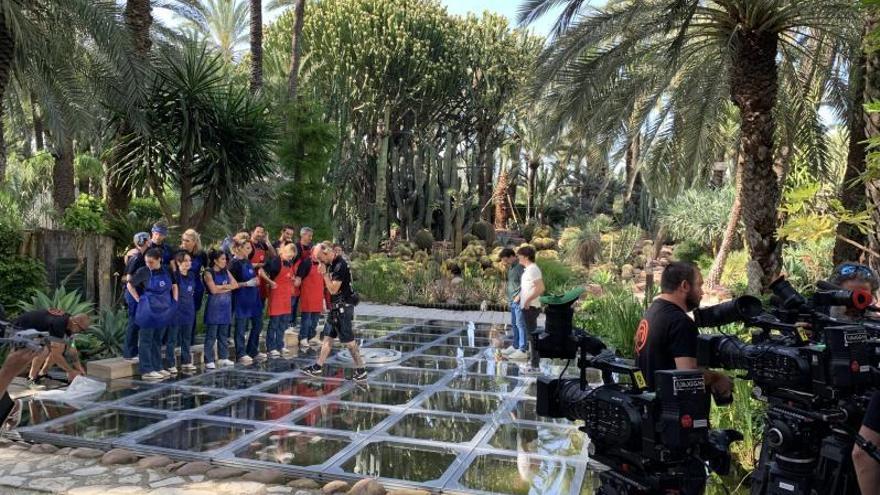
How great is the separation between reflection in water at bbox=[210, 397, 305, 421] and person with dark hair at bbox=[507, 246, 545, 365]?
121 inches

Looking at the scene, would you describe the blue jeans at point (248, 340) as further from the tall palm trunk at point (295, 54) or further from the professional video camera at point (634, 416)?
the tall palm trunk at point (295, 54)

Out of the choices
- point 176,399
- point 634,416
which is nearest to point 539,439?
point 634,416

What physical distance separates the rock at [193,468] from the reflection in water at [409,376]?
2.97 meters

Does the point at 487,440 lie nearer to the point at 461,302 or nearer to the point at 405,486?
the point at 405,486

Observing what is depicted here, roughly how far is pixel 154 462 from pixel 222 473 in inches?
21.9

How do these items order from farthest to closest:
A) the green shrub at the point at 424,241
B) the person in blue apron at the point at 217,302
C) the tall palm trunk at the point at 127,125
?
the green shrub at the point at 424,241, the tall palm trunk at the point at 127,125, the person in blue apron at the point at 217,302

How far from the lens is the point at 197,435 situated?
554cm

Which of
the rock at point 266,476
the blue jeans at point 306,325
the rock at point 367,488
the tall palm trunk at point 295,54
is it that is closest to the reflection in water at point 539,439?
the rock at point 367,488

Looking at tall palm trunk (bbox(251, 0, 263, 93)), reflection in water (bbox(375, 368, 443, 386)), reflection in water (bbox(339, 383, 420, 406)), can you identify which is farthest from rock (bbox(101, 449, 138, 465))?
tall palm trunk (bbox(251, 0, 263, 93))

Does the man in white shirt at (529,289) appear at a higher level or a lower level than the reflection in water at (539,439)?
higher

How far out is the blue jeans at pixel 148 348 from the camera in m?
7.39

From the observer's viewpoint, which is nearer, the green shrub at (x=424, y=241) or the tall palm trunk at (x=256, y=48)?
the tall palm trunk at (x=256, y=48)

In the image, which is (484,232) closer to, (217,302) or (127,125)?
(127,125)

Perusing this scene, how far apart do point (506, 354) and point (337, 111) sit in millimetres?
13511
